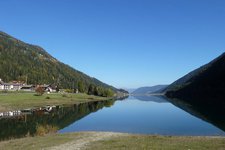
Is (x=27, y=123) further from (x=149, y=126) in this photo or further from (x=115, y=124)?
(x=149, y=126)

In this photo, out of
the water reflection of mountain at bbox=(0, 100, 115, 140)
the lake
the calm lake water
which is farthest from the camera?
the calm lake water

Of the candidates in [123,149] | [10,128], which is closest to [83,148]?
[123,149]

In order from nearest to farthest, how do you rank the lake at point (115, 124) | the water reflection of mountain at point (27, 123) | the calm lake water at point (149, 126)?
the water reflection of mountain at point (27, 123)
the lake at point (115, 124)
the calm lake water at point (149, 126)

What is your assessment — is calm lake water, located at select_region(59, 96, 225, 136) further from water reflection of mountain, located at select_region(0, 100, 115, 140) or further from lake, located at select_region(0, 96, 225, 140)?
water reflection of mountain, located at select_region(0, 100, 115, 140)

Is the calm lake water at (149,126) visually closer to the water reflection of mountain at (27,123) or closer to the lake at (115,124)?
the lake at (115,124)

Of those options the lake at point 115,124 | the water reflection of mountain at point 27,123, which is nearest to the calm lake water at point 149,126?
the lake at point 115,124

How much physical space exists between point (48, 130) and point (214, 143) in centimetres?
3188

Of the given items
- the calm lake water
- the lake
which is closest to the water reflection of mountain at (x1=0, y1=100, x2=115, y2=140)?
the lake

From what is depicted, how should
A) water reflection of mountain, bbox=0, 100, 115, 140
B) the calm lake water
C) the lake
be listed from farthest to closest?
1. the calm lake water
2. the lake
3. water reflection of mountain, bbox=0, 100, 115, 140

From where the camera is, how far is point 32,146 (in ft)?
120

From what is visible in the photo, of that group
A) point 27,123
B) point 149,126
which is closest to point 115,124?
point 149,126

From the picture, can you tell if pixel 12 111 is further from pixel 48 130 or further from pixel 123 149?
pixel 123 149

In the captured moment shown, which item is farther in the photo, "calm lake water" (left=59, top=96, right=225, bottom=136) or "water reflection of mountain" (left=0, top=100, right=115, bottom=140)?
"calm lake water" (left=59, top=96, right=225, bottom=136)

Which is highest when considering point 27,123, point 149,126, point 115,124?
point 27,123
